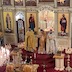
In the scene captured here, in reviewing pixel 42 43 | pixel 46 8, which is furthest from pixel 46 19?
pixel 42 43

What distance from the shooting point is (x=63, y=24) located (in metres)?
21.3

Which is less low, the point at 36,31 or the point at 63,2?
the point at 63,2

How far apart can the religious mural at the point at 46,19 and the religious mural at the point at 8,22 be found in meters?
2.27

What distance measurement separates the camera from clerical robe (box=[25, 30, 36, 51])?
18605 mm

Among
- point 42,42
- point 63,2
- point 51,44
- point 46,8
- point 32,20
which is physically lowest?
point 51,44

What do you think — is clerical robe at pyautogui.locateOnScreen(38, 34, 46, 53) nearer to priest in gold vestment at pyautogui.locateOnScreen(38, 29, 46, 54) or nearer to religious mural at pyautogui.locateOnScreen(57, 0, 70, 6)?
priest in gold vestment at pyautogui.locateOnScreen(38, 29, 46, 54)

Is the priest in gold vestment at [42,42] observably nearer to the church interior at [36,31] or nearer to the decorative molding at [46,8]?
the church interior at [36,31]

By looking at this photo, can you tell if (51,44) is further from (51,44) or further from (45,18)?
(45,18)

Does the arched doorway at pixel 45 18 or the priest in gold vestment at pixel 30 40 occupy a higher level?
the arched doorway at pixel 45 18

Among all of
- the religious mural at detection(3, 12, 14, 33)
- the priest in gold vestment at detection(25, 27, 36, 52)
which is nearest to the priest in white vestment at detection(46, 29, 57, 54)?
the priest in gold vestment at detection(25, 27, 36, 52)

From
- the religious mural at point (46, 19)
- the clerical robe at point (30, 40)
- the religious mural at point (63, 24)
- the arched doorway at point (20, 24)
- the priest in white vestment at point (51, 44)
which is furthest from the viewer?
the arched doorway at point (20, 24)

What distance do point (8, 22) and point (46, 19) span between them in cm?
302

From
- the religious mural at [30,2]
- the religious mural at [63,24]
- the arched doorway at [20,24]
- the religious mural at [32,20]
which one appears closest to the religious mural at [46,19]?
the religious mural at [32,20]

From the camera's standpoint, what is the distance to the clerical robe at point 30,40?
18.6 m
